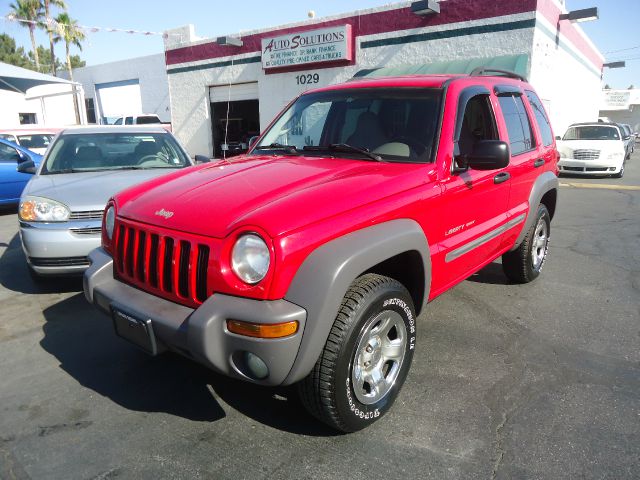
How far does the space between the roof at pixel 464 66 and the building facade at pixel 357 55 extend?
0.19ft

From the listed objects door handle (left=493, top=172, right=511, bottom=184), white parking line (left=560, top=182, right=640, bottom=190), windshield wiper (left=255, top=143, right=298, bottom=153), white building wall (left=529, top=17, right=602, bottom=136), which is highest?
white building wall (left=529, top=17, right=602, bottom=136)

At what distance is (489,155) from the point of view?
114 inches

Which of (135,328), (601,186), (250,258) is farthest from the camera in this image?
(601,186)

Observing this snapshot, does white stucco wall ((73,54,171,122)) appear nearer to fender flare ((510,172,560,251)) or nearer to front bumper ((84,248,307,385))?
fender flare ((510,172,560,251))

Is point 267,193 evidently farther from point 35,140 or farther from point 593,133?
point 593,133

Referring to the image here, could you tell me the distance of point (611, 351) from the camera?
338cm

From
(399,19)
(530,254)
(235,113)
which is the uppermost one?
(399,19)

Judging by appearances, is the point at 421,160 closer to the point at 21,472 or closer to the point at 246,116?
the point at 21,472

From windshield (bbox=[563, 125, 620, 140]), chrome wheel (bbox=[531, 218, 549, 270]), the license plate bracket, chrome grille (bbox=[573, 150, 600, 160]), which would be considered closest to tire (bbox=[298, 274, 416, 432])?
the license plate bracket

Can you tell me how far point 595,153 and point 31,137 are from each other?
14.7 m

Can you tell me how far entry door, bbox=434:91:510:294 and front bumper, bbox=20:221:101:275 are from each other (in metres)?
3.01

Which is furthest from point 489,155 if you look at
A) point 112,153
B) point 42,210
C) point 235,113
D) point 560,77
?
point 235,113

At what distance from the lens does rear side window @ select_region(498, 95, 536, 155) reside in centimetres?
383

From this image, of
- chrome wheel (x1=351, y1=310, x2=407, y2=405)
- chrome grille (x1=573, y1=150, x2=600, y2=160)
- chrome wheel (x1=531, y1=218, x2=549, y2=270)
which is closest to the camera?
chrome wheel (x1=351, y1=310, x2=407, y2=405)
